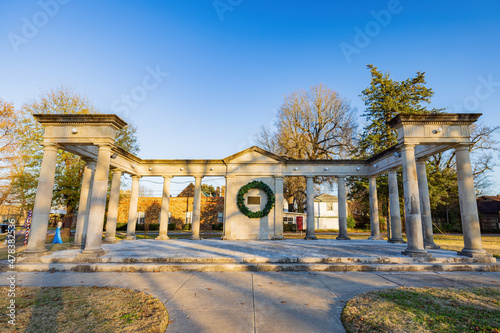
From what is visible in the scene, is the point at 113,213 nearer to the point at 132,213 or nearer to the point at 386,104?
the point at 132,213

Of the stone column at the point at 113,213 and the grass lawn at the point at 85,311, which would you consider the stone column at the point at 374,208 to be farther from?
the stone column at the point at 113,213

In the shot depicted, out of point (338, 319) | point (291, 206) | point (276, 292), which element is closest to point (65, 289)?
point (276, 292)

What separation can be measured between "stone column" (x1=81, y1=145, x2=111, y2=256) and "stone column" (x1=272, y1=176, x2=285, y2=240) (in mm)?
10576

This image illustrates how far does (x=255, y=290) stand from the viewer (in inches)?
229

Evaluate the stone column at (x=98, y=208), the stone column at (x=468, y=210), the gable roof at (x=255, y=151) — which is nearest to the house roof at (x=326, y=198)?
the gable roof at (x=255, y=151)

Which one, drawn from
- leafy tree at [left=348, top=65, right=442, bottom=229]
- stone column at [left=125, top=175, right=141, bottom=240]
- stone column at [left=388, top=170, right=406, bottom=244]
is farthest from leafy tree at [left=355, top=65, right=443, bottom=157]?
stone column at [left=125, top=175, right=141, bottom=240]

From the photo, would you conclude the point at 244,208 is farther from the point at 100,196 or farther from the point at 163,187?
the point at 100,196

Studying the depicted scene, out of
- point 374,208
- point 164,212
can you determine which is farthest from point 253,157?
point 374,208

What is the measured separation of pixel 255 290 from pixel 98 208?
288 inches

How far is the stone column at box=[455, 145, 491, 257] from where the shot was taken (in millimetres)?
9312

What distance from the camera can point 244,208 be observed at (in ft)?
54.9

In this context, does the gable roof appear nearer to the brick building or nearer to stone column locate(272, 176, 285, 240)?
stone column locate(272, 176, 285, 240)

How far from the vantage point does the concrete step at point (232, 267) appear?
7.98 m

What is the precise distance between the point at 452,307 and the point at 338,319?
2.45m
